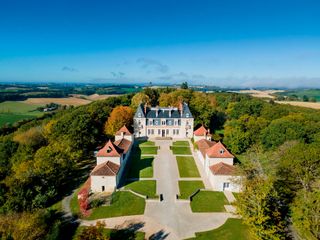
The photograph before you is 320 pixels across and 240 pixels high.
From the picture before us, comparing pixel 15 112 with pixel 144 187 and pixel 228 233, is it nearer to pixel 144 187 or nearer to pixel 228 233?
pixel 144 187

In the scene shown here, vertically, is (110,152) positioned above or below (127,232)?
above

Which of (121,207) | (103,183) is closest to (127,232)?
(121,207)

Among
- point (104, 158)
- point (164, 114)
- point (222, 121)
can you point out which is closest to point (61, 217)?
point (104, 158)

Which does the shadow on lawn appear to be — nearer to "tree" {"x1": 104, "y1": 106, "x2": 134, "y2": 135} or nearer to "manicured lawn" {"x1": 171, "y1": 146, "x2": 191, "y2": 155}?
"manicured lawn" {"x1": 171, "y1": 146, "x2": 191, "y2": 155}

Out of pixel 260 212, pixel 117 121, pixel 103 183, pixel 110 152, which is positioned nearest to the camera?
pixel 260 212

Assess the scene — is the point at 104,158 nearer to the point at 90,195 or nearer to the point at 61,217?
the point at 90,195

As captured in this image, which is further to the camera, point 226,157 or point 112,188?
point 226,157

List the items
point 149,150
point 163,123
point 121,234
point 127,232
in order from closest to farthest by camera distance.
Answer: point 121,234 → point 127,232 → point 149,150 → point 163,123
